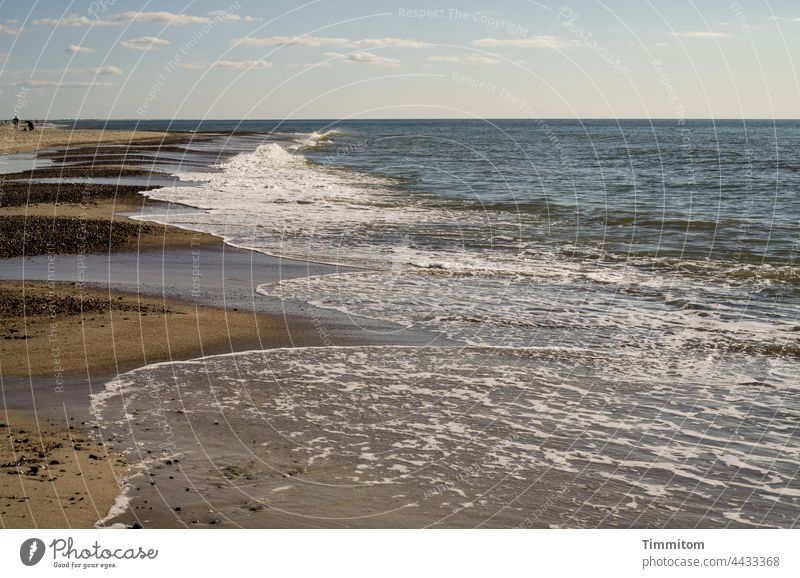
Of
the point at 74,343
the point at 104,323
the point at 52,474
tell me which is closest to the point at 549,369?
the point at 52,474

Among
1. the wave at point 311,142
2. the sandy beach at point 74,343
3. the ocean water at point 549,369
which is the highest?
the wave at point 311,142

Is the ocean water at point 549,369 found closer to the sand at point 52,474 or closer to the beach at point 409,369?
the beach at point 409,369

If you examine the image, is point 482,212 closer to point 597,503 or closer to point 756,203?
point 756,203

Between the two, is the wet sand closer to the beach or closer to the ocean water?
the beach

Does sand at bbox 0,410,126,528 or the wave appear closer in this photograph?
sand at bbox 0,410,126,528

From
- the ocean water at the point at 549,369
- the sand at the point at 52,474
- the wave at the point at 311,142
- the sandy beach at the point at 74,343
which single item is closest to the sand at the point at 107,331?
the sandy beach at the point at 74,343

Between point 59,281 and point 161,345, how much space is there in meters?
5.51

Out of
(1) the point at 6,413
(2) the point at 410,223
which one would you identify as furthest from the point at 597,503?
(2) the point at 410,223

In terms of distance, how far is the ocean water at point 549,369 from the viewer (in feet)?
27.0

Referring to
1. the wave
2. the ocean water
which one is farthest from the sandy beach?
the wave

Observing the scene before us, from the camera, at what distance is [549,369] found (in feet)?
39.4

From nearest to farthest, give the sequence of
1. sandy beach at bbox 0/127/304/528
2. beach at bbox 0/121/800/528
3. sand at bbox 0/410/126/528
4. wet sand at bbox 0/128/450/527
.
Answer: sand at bbox 0/410/126/528
sandy beach at bbox 0/127/304/528
wet sand at bbox 0/128/450/527
beach at bbox 0/121/800/528

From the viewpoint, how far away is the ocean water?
8.23m

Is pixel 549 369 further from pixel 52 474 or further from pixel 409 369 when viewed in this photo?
pixel 52 474
